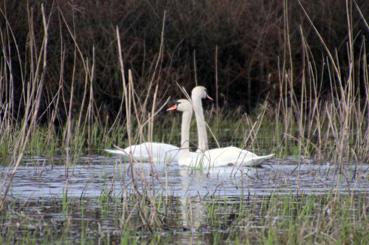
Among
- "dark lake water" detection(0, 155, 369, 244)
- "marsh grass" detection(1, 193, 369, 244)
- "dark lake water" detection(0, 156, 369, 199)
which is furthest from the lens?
"dark lake water" detection(0, 156, 369, 199)

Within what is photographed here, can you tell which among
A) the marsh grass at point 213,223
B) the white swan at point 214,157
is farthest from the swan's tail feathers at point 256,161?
the marsh grass at point 213,223

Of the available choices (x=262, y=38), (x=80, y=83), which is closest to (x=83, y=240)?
(x=80, y=83)

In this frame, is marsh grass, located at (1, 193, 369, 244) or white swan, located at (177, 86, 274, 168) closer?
marsh grass, located at (1, 193, 369, 244)

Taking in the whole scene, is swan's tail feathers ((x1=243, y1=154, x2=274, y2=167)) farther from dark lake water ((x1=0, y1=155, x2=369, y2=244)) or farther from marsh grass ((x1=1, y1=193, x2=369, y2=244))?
marsh grass ((x1=1, y1=193, x2=369, y2=244))

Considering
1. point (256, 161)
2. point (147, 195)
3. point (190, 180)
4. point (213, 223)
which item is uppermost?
point (256, 161)

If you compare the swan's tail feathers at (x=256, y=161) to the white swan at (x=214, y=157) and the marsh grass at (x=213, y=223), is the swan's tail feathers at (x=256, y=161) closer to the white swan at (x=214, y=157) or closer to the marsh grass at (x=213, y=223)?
the white swan at (x=214, y=157)

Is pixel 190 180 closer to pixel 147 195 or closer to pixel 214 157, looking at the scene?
pixel 214 157

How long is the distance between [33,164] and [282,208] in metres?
3.92

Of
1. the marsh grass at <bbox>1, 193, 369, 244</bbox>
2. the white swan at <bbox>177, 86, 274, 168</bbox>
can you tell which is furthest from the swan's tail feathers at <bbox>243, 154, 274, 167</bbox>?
the marsh grass at <bbox>1, 193, 369, 244</bbox>

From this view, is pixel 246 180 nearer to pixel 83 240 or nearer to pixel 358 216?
pixel 358 216

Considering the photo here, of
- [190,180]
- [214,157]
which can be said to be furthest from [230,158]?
[190,180]

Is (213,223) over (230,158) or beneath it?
beneath

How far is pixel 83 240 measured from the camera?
6.05 m

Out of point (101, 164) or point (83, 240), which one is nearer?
point (83, 240)
